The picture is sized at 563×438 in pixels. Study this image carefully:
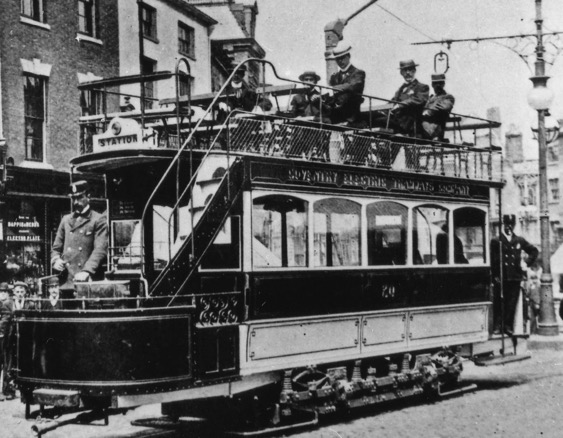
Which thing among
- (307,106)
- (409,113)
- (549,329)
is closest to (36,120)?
(307,106)

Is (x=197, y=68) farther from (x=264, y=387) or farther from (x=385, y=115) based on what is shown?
(x=264, y=387)

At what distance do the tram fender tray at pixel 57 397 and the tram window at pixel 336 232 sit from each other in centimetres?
308

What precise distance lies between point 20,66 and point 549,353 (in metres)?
12.4

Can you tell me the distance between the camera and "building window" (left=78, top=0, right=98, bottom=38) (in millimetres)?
21953

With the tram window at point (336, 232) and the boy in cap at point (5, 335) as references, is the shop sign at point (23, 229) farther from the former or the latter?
the tram window at point (336, 232)

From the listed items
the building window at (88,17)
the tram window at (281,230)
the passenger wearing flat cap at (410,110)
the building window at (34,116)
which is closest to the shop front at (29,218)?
the building window at (34,116)

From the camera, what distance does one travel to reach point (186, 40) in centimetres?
2789

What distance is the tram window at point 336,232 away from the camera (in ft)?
32.0

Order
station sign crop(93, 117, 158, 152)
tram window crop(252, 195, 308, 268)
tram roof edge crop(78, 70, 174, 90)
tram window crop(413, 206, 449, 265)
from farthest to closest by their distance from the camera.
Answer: tram window crop(413, 206, 449, 265) < tram window crop(252, 195, 308, 268) < tram roof edge crop(78, 70, 174, 90) < station sign crop(93, 117, 158, 152)

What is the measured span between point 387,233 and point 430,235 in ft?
3.27

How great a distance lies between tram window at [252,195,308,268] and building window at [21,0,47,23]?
12.5 meters

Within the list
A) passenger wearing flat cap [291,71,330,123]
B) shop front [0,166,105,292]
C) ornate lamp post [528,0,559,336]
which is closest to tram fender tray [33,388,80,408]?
passenger wearing flat cap [291,71,330,123]

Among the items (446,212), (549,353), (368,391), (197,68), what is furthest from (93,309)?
(197,68)

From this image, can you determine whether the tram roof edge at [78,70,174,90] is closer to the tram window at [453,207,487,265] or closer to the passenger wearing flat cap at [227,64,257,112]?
the passenger wearing flat cap at [227,64,257,112]
